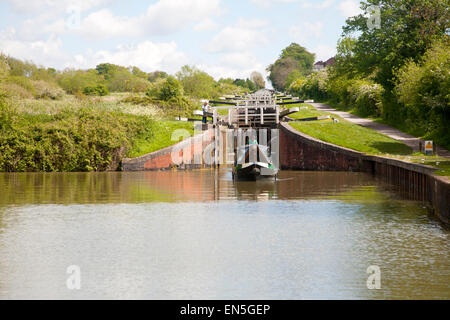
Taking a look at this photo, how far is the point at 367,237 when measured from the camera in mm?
15977

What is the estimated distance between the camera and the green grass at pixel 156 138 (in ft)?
135

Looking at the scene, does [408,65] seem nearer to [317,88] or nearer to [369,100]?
[369,100]

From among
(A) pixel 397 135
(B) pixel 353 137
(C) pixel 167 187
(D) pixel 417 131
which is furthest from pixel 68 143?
(D) pixel 417 131

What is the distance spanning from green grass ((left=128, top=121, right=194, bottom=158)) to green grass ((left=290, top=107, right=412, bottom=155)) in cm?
800

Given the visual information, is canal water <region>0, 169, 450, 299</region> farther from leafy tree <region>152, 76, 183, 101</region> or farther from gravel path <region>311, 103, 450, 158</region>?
leafy tree <region>152, 76, 183, 101</region>

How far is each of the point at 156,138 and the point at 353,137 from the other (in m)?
12.9

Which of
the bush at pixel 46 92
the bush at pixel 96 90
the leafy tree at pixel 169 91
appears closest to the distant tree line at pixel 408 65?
the leafy tree at pixel 169 91

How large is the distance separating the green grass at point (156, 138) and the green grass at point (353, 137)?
8.00 metres

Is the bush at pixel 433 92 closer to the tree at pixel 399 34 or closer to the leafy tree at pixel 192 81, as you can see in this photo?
the tree at pixel 399 34

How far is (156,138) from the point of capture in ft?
139

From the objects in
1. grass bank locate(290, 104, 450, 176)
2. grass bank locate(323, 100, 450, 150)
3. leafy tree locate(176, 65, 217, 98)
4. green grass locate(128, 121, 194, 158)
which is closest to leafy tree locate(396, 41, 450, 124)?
grass bank locate(323, 100, 450, 150)

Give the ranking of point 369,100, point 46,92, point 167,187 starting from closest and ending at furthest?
1. point 167,187
2. point 369,100
3. point 46,92
